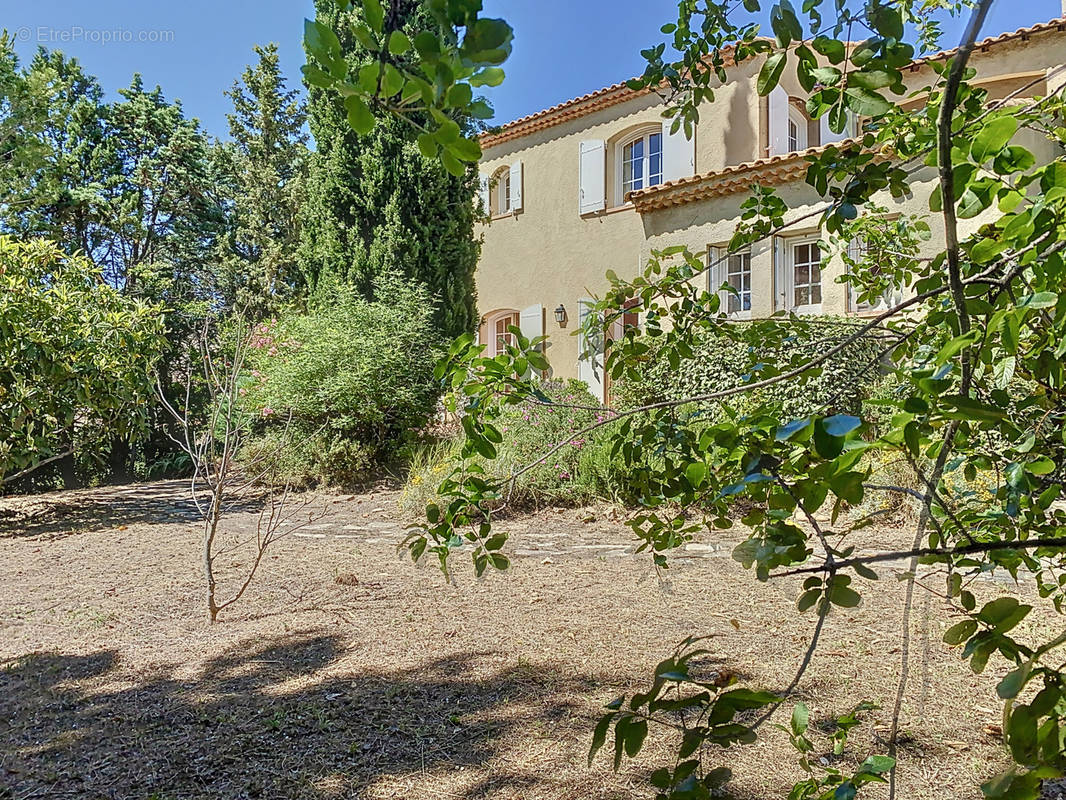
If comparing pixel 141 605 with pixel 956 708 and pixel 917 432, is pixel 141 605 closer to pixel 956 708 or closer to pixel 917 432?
pixel 956 708

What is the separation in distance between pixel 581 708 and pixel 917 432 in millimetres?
2245

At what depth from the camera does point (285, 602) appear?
395cm

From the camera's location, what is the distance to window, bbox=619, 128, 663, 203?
1284cm

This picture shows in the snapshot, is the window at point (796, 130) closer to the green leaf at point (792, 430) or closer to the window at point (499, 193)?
the window at point (499, 193)

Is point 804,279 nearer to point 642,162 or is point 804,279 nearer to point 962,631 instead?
point 642,162

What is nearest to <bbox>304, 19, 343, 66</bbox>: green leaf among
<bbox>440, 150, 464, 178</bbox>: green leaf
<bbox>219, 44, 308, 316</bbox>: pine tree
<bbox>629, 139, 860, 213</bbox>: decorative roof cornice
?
<bbox>440, 150, 464, 178</bbox>: green leaf

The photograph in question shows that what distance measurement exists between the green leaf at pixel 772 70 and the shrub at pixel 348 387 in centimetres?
782

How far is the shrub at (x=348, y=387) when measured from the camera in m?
8.86

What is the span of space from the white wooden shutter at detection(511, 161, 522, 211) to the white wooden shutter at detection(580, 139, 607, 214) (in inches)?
67.3

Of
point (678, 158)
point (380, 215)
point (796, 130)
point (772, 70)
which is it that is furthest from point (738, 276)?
point (772, 70)

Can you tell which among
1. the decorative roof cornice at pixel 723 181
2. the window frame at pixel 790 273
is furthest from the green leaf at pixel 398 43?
the window frame at pixel 790 273

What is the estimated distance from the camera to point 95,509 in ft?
25.3

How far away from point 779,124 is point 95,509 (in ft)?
36.7

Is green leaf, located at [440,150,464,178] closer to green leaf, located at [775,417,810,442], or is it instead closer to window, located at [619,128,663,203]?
green leaf, located at [775,417,810,442]
